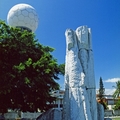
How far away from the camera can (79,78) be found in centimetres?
822

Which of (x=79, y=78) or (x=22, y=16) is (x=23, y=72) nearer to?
(x=79, y=78)

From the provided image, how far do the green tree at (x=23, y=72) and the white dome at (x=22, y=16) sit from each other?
26.3ft

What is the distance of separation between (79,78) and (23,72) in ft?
11.5

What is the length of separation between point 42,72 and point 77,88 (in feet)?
10.9

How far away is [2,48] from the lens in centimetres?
1095

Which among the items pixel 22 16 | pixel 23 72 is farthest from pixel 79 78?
pixel 22 16

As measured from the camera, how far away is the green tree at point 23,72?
10.4 metres

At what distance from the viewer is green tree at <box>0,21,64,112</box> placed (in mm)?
10352

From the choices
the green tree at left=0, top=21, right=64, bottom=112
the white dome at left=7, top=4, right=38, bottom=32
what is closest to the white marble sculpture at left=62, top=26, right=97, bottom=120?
the green tree at left=0, top=21, right=64, bottom=112

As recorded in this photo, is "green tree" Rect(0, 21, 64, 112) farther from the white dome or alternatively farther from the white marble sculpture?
the white dome

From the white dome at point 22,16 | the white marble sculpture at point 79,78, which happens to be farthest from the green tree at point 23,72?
the white dome at point 22,16

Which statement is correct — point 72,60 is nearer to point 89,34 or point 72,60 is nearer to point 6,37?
point 89,34

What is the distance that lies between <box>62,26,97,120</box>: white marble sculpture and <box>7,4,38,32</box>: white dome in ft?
39.0

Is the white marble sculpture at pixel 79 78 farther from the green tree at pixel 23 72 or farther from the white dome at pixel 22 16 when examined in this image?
the white dome at pixel 22 16
